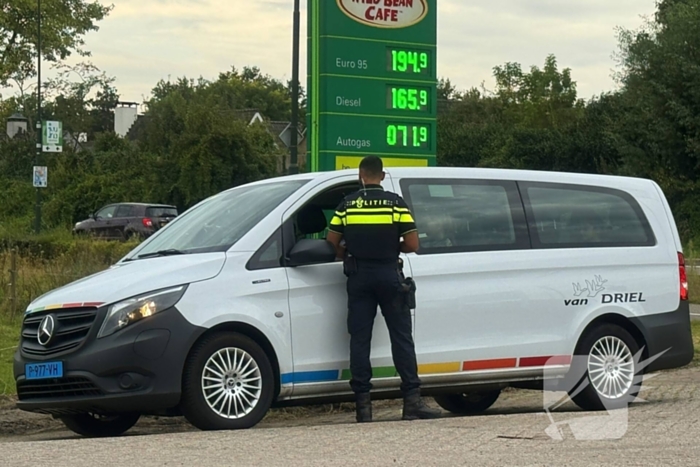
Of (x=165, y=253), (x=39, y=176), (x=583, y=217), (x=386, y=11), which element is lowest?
(x=165, y=253)

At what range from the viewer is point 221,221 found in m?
9.04

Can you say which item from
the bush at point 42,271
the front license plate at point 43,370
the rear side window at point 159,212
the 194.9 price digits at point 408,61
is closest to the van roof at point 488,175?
the front license plate at point 43,370

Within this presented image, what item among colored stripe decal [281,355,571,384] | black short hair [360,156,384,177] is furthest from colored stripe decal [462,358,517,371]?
black short hair [360,156,384,177]

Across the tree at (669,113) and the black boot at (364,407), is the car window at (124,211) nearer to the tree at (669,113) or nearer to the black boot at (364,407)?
the tree at (669,113)

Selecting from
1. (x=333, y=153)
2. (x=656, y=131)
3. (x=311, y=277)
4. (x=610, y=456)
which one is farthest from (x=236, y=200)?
(x=656, y=131)

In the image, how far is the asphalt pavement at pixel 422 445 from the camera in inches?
258

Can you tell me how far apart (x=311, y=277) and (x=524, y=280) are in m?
1.75

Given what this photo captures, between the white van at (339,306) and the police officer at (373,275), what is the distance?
0.58ft

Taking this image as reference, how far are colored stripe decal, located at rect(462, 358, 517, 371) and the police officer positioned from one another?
1.90 ft

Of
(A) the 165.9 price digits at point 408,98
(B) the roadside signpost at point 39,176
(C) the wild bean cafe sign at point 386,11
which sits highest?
(C) the wild bean cafe sign at point 386,11

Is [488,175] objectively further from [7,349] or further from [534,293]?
[7,349]

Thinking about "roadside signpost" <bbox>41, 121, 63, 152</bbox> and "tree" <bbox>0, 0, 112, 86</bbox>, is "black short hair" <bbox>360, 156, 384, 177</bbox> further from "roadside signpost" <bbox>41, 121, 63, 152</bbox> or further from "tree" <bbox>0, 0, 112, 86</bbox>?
"tree" <bbox>0, 0, 112, 86</bbox>

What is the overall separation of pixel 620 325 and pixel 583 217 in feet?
3.04
